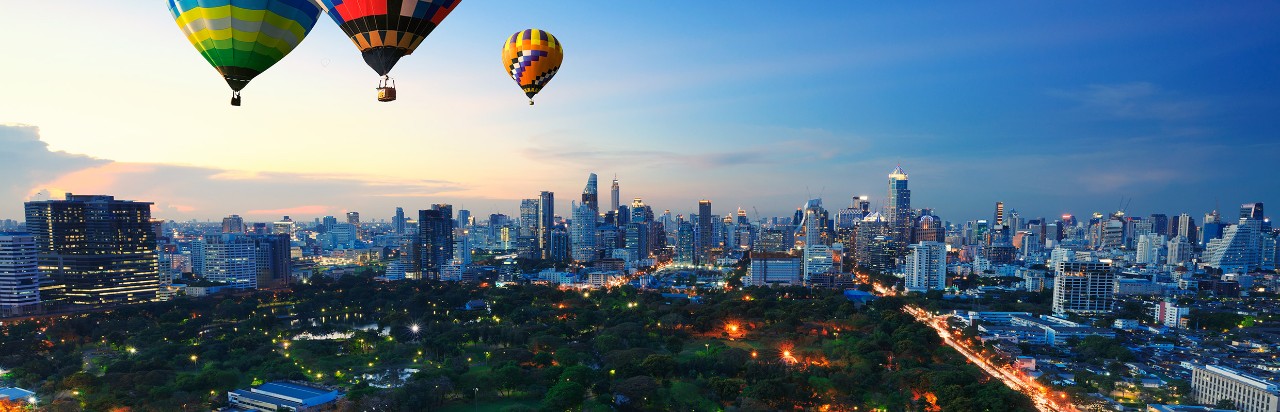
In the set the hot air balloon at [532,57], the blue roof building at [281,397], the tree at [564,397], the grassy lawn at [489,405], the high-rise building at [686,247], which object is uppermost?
the hot air balloon at [532,57]

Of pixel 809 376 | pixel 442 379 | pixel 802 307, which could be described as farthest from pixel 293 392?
pixel 802 307

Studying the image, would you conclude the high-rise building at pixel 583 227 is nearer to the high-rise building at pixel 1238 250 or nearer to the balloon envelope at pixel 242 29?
the high-rise building at pixel 1238 250

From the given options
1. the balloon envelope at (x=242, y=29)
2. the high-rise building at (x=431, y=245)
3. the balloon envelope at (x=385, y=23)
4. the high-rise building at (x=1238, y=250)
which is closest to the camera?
the balloon envelope at (x=242, y=29)

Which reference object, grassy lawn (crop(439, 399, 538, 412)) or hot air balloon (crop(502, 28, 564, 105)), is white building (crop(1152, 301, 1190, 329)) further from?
hot air balloon (crop(502, 28, 564, 105))

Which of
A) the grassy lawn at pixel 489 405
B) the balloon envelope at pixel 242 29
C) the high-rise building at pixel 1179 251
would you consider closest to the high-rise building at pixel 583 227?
the grassy lawn at pixel 489 405

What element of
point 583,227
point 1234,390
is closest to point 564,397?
point 1234,390

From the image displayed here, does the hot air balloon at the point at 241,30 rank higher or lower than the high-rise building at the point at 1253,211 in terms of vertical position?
higher

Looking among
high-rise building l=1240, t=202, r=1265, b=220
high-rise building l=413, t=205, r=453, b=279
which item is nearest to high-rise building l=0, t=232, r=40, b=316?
high-rise building l=413, t=205, r=453, b=279

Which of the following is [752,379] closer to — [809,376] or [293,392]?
[809,376]
